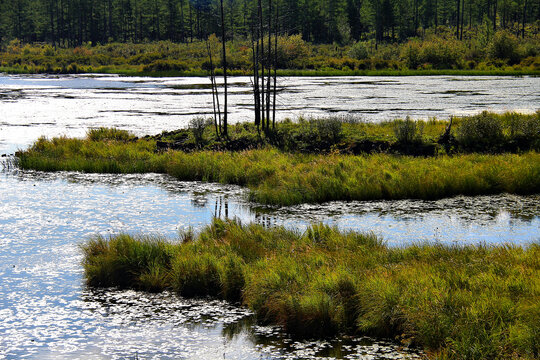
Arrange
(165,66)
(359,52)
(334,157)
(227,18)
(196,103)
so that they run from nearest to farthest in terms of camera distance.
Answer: (334,157) < (196,103) < (165,66) < (359,52) < (227,18)

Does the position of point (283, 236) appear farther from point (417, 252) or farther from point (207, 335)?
point (207, 335)

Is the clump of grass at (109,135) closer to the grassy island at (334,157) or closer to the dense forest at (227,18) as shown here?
the grassy island at (334,157)

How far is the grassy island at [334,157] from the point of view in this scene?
741 inches

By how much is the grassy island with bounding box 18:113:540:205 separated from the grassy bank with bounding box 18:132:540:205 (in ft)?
0.11

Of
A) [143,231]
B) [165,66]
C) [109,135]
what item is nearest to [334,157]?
[143,231]

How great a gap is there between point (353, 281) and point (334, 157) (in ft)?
40.8

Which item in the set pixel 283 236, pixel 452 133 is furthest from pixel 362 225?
pixel 452 133

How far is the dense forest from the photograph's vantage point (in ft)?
399

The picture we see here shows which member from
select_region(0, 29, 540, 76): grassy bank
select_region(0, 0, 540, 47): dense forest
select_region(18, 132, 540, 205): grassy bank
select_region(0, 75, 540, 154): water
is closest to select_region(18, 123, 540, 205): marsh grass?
select_region(18, 132, 540, 205): grassy bank

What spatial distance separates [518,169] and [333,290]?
1200 cm

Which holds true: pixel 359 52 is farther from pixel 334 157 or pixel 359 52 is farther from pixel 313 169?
pixel 313 169

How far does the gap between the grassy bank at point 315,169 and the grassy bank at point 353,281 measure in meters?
5.25

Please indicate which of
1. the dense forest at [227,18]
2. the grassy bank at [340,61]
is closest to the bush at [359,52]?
the grassy bank at [340,61]

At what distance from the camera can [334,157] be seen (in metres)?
22.1
